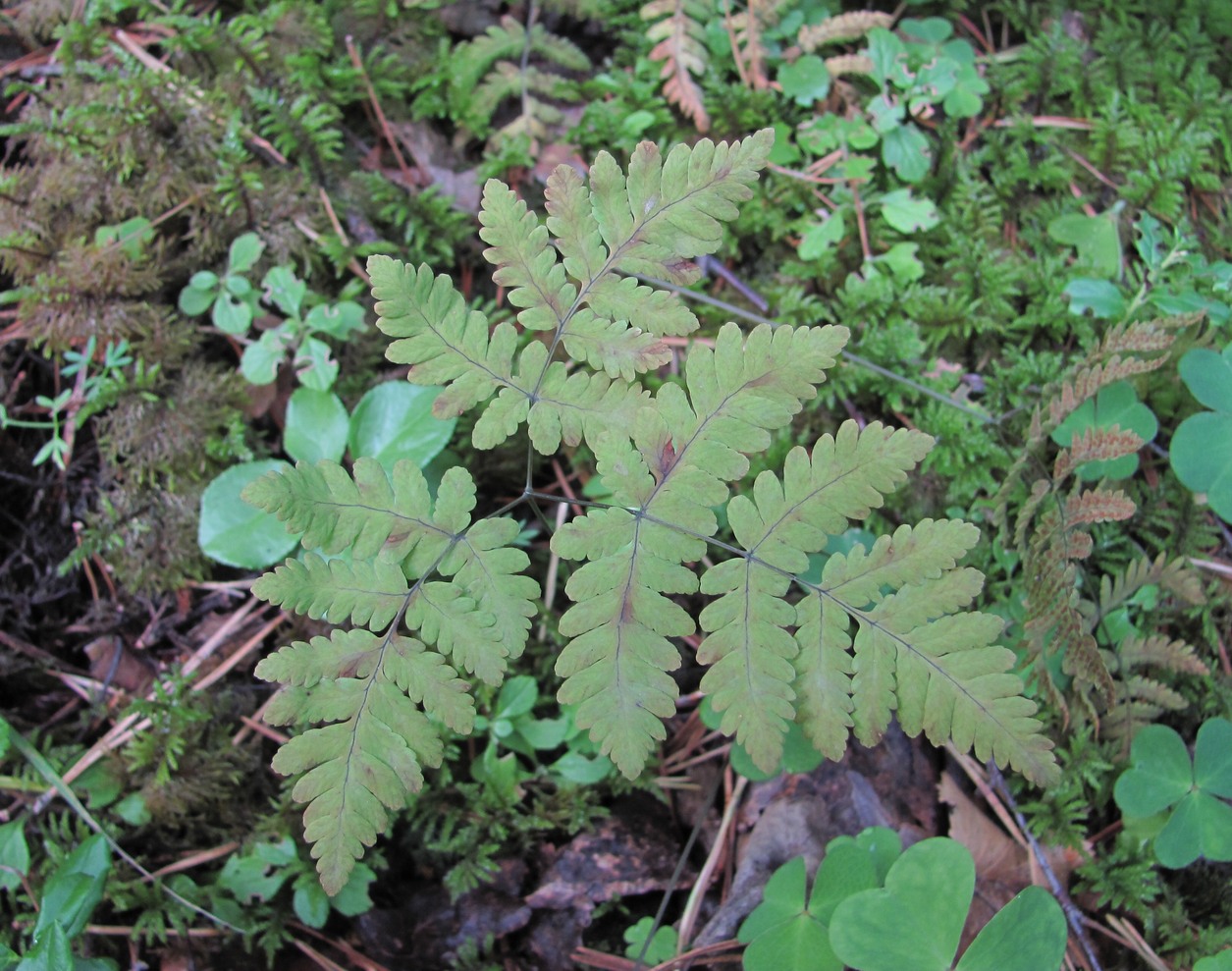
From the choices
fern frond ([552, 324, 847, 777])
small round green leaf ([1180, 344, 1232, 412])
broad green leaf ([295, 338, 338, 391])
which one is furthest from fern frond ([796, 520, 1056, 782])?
broad green leaf ([295, 338, 338, 391])

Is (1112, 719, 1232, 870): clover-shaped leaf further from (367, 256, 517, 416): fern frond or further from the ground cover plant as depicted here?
(367, 256, 517, 416): fern frond

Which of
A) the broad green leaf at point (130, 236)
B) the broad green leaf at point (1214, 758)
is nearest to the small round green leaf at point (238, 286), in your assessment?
the broad green leaf at point (130, 236)

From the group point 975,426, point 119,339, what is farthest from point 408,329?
point 975,426

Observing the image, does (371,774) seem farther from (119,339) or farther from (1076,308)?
(1076,308)

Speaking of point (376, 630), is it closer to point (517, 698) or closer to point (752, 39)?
point (517, 698)

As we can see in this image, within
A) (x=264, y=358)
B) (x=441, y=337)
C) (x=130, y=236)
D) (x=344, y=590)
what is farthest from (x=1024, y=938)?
(x=130, y=236)

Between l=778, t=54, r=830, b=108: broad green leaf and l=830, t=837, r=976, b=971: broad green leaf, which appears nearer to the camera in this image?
l=830, t=837, r=976, b=971: broad green leaf
